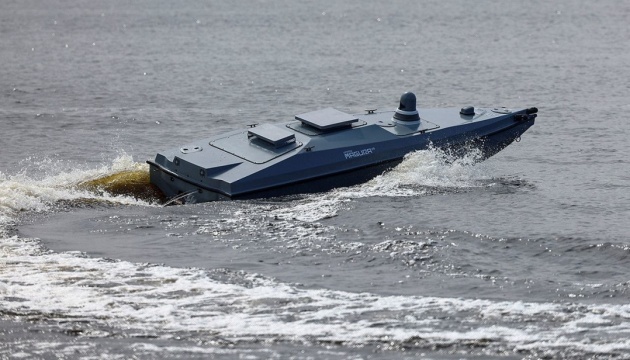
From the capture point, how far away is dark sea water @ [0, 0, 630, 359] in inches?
654

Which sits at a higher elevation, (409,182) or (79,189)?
(79,189)

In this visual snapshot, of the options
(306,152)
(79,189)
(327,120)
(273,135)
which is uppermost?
(327,120)

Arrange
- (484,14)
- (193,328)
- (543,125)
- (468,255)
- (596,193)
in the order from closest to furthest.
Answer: (193,328)
(468,255)
(596,193)
(543,125)
(484,14)

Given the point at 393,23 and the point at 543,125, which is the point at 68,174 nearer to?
the point at 543,125

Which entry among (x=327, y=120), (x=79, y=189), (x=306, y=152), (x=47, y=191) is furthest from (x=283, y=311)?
(x=79, y=189)

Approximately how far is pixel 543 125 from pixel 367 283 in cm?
1686

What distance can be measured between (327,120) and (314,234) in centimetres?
390

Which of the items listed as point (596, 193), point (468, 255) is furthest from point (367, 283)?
point (596, 193)

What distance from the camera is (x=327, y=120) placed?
24547mm

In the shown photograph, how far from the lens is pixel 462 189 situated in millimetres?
25047

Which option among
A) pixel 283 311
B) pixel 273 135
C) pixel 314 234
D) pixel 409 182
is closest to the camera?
pixel 283 311

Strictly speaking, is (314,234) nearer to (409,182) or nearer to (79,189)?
(409,182)

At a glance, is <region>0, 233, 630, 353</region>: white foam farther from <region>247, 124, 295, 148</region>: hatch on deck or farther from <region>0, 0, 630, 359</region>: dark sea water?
<region>247, 124, 295, 148</region>: hatch on deck

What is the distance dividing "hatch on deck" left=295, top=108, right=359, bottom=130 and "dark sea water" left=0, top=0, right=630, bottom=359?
1420 millimetres
